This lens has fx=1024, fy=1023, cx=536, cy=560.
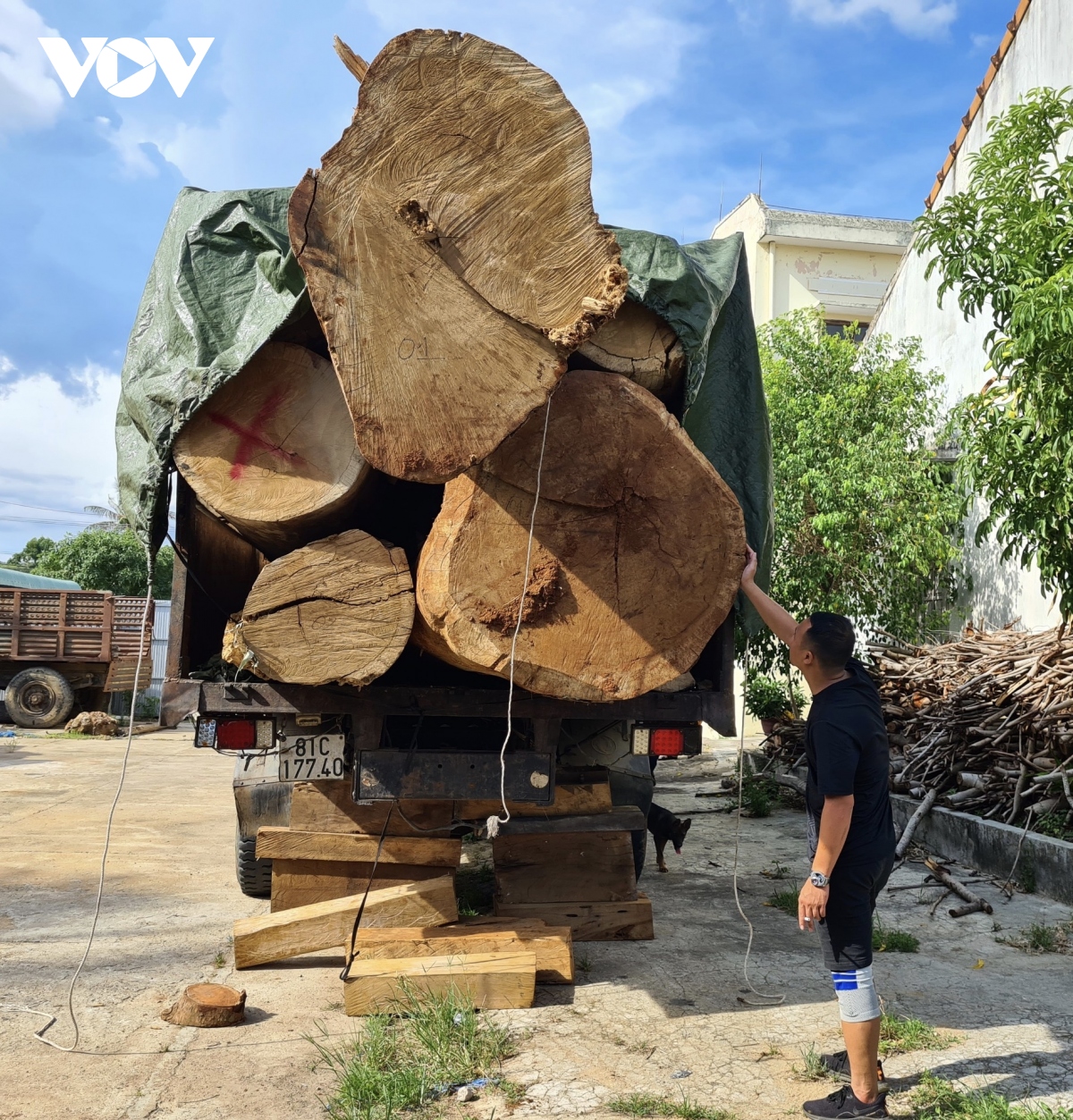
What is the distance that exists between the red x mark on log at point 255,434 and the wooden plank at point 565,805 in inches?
77.6

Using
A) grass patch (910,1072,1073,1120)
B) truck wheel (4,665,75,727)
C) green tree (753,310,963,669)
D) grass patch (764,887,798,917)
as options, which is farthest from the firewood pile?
truck wheel (4,665,75,727)

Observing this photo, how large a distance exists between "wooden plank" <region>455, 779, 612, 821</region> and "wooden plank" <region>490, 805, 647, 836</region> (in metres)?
0.02

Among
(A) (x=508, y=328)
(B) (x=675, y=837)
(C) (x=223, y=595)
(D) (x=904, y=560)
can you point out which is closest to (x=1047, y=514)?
(B) (x=675, y=837)

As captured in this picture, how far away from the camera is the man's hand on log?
3.04 metres

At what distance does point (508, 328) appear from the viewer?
2.88 metres

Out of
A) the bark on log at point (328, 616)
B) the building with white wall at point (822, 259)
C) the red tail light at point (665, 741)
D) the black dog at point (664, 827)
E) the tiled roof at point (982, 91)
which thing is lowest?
the black dog at point (664, 827)

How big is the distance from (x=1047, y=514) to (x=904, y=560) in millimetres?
6221

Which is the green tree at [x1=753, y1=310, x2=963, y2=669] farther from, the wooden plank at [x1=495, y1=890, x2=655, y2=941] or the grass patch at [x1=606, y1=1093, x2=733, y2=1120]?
the grass patch at [x1=606, y1=1093, x2=733, y2=1120]

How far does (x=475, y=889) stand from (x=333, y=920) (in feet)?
4.44

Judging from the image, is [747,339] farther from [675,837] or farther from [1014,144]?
[675,837]

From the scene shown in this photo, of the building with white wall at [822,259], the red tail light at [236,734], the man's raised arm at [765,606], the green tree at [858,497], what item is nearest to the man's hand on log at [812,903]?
the man's raised arm at [765,606]

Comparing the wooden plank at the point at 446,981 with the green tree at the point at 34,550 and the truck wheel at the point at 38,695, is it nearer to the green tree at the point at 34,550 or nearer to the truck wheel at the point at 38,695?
the truck wheel at the point at 38,695

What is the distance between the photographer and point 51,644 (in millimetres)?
17516

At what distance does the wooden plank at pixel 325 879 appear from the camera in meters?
4.75
